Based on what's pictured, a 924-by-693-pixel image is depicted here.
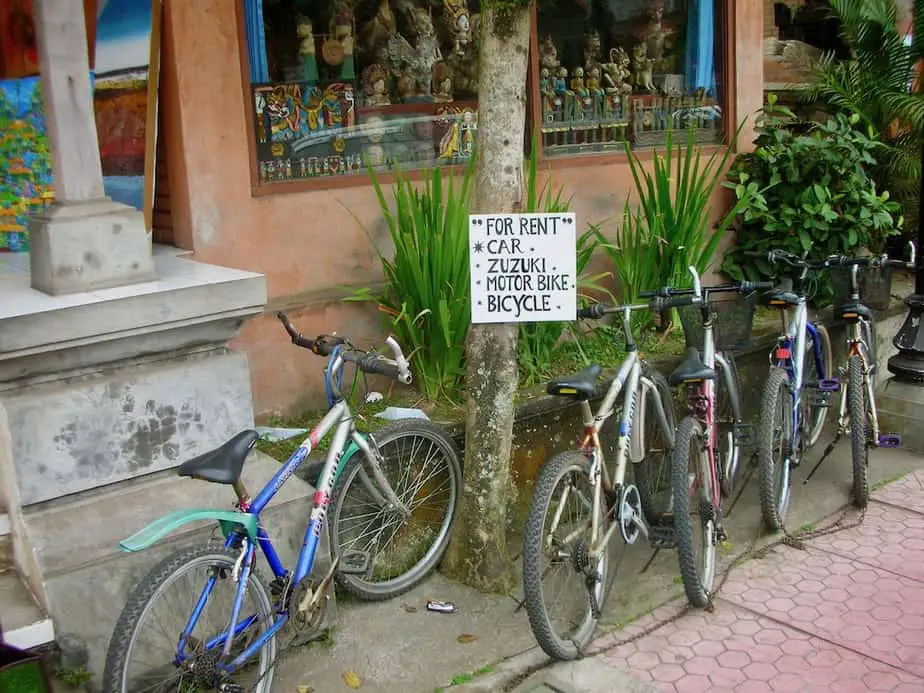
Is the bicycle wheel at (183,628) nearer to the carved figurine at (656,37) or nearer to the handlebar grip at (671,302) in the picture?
the handlebar grip at (671,302)

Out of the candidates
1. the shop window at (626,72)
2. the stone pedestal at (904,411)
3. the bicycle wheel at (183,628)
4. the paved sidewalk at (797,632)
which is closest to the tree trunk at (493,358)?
the paved sidewalk at (797,632)

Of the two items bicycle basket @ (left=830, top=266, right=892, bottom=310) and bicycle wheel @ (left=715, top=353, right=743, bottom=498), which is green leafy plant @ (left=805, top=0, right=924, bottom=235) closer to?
bicycle basket @ (left=830, top=266, right=892, bottom=310)

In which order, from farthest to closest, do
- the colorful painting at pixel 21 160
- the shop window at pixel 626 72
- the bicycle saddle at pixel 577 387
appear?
the shop window at pixel 626 72 < the colorful painting at pixel 21 160 < the bicycle saddle at pixel 577 387

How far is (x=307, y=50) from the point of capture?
5.02 metres

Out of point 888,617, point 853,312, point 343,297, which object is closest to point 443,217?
point 343,297

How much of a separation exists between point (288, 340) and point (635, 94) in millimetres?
3187

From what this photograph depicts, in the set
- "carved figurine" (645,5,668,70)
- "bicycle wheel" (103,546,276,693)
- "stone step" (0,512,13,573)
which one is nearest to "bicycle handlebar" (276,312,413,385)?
"bicycle wheel" (103,546,276,693)

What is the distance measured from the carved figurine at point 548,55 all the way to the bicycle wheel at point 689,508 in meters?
2.91

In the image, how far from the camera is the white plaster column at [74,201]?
11.3 feet

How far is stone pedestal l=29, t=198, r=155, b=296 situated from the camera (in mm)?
3492

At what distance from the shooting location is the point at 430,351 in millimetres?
4871

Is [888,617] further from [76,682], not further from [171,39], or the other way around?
[171,39]

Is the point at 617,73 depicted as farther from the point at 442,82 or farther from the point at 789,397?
the point at 789,397

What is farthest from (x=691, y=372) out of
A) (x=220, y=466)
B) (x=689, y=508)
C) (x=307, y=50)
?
(x=307, y=50)
